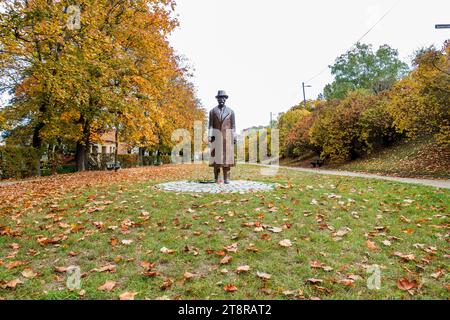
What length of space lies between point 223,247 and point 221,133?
20.1ft

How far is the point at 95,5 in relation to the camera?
12531mm

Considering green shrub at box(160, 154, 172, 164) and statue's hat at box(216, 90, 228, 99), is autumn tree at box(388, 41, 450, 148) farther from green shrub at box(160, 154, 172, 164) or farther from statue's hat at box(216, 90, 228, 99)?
green shrub at box(160, 154, 172, 164)

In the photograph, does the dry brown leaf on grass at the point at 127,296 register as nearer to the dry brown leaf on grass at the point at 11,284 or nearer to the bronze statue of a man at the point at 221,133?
the dry brown leaf on grass at the point at 11,284

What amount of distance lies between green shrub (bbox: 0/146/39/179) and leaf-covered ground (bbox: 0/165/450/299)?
35.7 feet

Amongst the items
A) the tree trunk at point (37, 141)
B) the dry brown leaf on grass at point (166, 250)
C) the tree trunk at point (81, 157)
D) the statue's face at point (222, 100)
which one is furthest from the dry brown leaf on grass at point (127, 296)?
the tree trunk at point (81, 157)

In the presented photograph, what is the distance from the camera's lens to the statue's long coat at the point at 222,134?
1006 cm

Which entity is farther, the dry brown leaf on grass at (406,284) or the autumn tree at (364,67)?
the autumn tree at (364,67)

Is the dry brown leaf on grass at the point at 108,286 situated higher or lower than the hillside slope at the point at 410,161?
lower

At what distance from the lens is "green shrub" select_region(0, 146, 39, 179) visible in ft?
52.6

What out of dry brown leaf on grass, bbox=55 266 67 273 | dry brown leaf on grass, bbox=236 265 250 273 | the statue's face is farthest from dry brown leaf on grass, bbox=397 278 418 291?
the statue's face

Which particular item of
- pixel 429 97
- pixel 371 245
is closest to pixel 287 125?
pixel 429 97

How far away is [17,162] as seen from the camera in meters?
16.5

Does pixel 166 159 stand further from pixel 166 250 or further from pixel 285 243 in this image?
pixel 285 243
